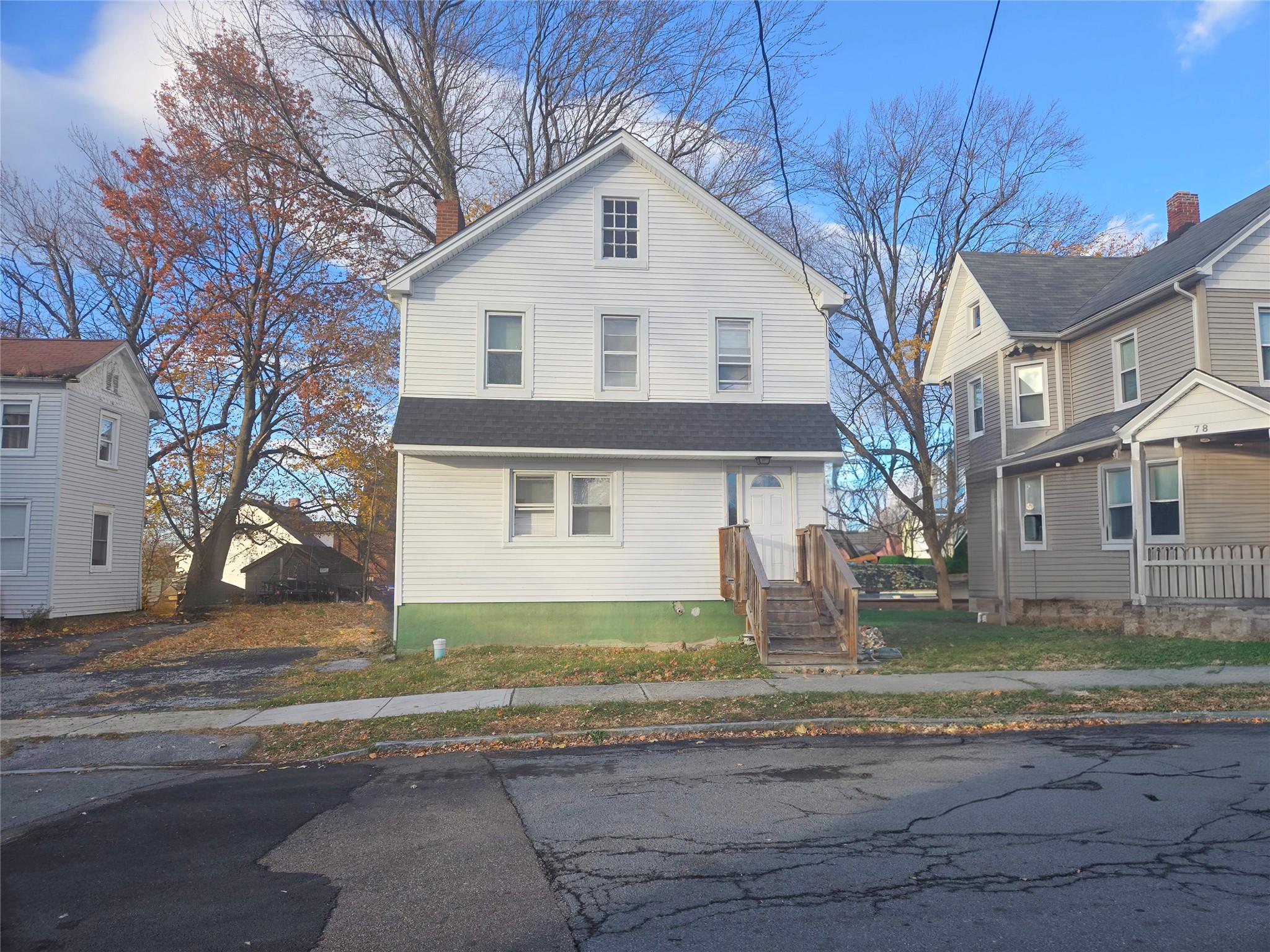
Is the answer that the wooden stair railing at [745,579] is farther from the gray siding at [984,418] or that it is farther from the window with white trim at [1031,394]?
the window with white trim at [1031,394]

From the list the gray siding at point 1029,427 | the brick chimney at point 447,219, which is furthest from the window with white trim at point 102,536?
the gray siding at point 1029,427

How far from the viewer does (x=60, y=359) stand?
2566cm

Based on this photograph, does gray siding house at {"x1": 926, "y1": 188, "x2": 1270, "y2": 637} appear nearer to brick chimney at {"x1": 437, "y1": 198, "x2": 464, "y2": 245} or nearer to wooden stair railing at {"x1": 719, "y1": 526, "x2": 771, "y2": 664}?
wooden stair railing at {"x1": 719, "y1": 526, "x2": 771, "y2": 664}

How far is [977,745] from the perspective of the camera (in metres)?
8.66

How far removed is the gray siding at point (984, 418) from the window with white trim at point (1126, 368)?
3.18m

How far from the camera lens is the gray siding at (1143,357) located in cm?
1856

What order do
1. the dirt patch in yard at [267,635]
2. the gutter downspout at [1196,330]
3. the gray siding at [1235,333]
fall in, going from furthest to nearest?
the gray siding at [1235,333], the gutter downspout at [1196,330], the dirt patch in yard at [267,635]

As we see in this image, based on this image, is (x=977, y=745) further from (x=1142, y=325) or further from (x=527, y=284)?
(x=1142, y=325)

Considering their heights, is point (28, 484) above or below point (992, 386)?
below

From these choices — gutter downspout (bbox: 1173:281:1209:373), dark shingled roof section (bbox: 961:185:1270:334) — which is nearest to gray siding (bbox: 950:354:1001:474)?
dark shingled roof section (bbox: 961:185:1270:334)

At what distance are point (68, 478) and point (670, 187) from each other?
Answer: 1802 centimetres

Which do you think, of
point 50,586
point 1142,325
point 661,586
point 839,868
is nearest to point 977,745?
point 839,868

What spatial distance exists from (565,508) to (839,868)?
37.9 feet

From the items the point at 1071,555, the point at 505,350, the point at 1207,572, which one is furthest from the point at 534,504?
the point at 1071,555
